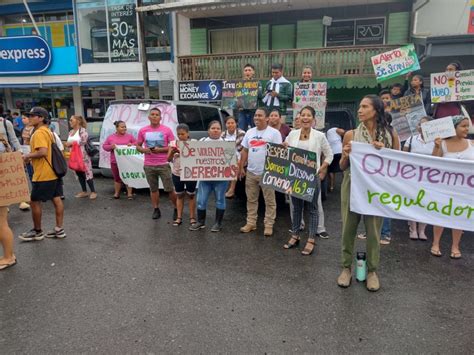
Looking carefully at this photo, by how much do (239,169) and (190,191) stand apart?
877 millimetres

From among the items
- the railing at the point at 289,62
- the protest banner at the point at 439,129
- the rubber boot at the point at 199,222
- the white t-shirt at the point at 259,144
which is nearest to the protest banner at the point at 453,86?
the protest banner at the point at 439,129

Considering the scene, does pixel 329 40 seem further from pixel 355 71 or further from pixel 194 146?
pixel 194 146

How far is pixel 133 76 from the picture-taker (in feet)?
54.5

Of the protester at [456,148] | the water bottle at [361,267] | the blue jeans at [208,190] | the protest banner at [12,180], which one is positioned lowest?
the water bottle at [361,267]

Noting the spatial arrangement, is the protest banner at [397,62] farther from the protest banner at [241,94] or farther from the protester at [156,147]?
the protester at [156,147]

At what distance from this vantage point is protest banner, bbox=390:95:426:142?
6.52 m

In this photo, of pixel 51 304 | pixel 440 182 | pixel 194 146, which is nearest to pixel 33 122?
pixel 194 146

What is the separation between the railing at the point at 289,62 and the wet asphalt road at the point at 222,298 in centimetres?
890

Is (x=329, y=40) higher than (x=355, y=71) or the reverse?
higher

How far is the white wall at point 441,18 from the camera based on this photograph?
1287cm

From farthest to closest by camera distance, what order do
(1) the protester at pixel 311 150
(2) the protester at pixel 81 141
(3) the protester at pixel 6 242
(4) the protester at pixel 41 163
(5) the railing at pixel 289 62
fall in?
(5) the railing at pixel 289 62
(2) the protester at pixel 81 141
(4) the protester at pixel 41 163
(1) the protester at pixel 311 150
(3) the protester at pixel 6 242

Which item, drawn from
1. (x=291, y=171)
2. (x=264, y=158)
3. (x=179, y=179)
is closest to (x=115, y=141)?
(x=179, y=179)

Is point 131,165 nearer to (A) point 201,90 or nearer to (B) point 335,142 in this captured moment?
(B) point 335,142

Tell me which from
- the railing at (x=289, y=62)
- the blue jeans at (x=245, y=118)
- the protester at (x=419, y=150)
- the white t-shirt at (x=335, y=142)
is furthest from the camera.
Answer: the railing at (x=289, y=62)
